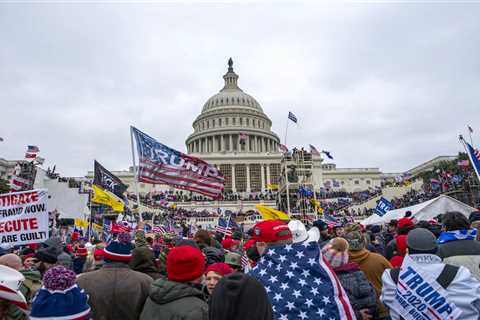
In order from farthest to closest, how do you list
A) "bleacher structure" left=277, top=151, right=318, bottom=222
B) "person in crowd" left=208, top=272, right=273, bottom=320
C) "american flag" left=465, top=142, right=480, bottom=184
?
"bleacher structure" left=277, top=151, right=318, bottom=222 < "american flag" left=465, top=142, right=480, bottom=184 < "person in crowd" left=208, top=272, right=273, bottom=320

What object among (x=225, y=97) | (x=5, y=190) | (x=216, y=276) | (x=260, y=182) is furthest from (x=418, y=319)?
(x=225, y=97)

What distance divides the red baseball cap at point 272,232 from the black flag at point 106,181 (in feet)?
41.5

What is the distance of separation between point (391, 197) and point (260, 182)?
32.2 m

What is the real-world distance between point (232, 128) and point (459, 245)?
91.4 metres

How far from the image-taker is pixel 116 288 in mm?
3975

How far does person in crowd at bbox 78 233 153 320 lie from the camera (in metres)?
3.90

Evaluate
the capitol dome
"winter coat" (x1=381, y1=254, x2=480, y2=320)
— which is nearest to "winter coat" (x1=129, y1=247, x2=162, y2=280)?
"winter coat" (x1=381, y1=254, x2=480, y2=320)

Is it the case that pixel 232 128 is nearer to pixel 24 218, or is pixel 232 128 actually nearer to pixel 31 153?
pixel 31 153

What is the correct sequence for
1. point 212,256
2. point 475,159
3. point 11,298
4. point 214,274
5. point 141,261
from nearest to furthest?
point 11,298 < point 214,274 < point 141,261 < point 212,256 < point 475,159

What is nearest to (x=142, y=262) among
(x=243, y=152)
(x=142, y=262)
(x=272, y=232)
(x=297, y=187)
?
(x=142, y=262)

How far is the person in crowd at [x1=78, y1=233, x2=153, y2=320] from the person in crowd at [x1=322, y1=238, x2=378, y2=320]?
6.50 ft

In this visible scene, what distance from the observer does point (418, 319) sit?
3.25 m

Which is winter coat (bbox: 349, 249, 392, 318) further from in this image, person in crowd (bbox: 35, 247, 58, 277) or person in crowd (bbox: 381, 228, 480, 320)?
person in crowd (bbox: 35, 247, 58, 277)

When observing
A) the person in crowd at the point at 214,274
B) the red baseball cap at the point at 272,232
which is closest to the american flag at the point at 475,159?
the red baseball cap at the point at 272,232
